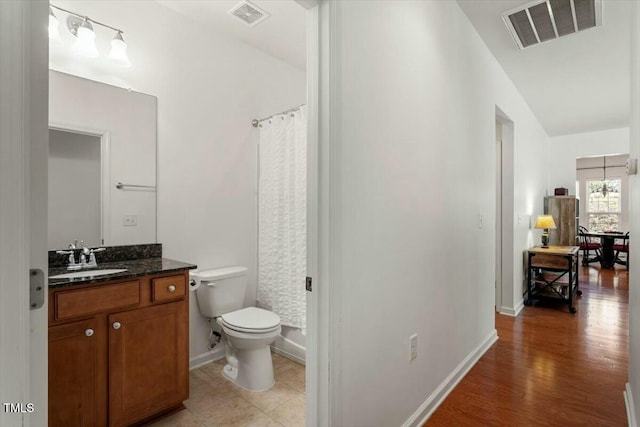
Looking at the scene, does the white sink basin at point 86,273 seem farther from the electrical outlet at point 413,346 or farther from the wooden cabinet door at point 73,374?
the electrical outlet at point 413,346

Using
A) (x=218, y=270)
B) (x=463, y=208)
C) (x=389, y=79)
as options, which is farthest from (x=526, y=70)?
(x=218, y=270)

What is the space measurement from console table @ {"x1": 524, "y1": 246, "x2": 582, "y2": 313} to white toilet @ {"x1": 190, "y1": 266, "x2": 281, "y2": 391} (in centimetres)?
372

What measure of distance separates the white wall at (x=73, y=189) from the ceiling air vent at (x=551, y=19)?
10.2 feet

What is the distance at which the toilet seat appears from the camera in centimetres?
209

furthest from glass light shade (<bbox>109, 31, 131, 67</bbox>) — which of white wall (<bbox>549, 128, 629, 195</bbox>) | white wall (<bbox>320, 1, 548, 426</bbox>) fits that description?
white wall (<bbox>549, 128, 629, 195</bbox>)

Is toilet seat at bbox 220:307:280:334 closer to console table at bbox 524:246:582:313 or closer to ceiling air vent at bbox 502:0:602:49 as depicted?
ceiling air vent at bbox 502:0:602:49

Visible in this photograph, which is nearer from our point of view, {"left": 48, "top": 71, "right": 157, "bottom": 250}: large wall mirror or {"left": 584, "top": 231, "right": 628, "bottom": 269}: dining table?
{"left": 48, "top": 71, "right": 157, "bottom": 250}: large wall mirror

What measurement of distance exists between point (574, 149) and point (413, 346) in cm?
681

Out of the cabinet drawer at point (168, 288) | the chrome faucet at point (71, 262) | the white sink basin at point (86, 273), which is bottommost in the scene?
the cabinet drawer at point (168, 288)

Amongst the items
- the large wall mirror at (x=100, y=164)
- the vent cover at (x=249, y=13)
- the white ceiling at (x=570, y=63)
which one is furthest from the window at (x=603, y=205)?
the large wall mirror at (x=100, y=164)

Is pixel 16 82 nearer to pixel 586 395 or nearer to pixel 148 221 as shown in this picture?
pixel 148 221

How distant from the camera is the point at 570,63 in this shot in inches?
126

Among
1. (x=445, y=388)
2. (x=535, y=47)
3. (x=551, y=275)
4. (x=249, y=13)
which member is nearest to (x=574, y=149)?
(x=551, y=275)

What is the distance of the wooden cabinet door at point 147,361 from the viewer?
162cm
